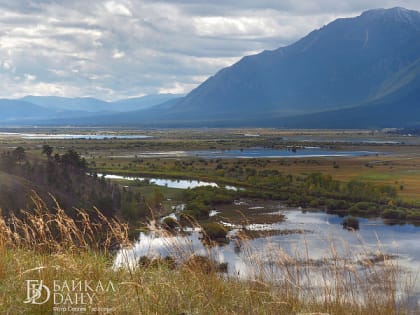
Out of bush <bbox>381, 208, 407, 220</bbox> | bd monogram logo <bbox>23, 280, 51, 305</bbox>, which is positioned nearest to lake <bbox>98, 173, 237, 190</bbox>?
bush <bbox>381, 208, 407, 220</bbox>

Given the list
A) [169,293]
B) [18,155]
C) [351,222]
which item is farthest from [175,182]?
[169,293]

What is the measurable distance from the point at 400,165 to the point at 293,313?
7570 centimetres

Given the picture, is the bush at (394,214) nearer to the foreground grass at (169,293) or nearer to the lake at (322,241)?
the lake at (322,241)

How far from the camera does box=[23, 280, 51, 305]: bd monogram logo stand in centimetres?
691

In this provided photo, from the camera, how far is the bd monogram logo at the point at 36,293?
691 centimetres

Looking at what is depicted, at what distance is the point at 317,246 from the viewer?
1088 inches

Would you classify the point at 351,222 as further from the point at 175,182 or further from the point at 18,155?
the point at 175,182

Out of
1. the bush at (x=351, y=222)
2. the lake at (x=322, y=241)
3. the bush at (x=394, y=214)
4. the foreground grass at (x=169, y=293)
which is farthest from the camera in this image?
the bush at (x=394, y=214)

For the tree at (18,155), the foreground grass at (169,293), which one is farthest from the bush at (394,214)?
the foreground grass at (169,293)

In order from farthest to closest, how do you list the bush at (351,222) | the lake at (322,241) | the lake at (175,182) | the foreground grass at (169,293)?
the lake at (175,182), the bush at (351,222), the lake at (322,241), the foreground grass at (169,293)

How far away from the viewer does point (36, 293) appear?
7090 millimetres

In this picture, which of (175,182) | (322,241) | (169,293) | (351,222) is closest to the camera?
(169,293)

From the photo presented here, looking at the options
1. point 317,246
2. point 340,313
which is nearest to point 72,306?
point 340,313

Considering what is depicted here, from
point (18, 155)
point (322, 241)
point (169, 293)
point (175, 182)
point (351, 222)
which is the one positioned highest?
point (169, 293)
